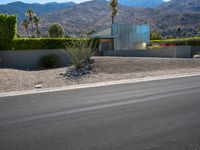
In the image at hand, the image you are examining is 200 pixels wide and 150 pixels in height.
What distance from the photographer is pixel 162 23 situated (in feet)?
533

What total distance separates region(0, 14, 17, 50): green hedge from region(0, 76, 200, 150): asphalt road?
17.1m

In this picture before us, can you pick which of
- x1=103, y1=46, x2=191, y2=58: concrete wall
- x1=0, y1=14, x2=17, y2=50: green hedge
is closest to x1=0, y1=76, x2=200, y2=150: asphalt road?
x1=0, y1=14, x2=17, y2=50: green hedge

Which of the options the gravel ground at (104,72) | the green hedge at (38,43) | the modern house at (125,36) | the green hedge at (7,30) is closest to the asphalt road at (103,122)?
the gravel ground at (104,72)

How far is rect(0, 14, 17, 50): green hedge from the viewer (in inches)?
1121

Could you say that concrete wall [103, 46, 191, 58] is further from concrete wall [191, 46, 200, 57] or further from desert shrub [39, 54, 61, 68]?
desert shrub [39, 54, 61, 68]

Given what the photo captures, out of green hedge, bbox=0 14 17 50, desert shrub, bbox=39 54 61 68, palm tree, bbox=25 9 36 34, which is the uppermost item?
palm tree, bbox=25 9 36 34

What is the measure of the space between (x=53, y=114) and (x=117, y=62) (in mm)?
16785

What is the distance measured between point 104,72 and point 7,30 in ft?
36.1

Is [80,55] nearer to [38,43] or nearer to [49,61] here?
[49,61]

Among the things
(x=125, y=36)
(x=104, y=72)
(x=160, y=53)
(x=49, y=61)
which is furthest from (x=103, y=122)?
(x=125, y=36)

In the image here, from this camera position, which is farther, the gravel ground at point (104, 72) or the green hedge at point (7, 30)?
the green hedge at point (7, 30)

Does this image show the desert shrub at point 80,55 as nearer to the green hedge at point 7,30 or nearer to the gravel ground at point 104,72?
the gravel ground at point 104,72

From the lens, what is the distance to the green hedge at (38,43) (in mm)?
29366

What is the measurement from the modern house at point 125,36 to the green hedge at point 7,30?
2030 cm
